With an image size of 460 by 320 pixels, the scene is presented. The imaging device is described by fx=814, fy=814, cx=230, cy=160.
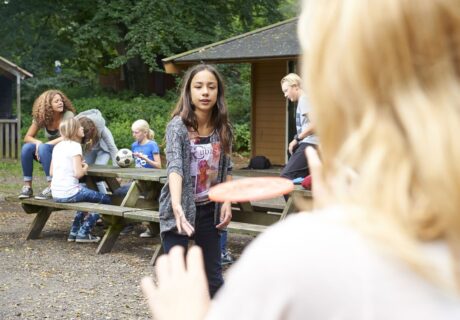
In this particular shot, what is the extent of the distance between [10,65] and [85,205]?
1478 cm

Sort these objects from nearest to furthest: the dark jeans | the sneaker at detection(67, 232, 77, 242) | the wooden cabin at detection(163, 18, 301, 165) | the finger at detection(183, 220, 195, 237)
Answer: the finger at detection(183, 220, 195, 237), the dark jeans, the sneaker at detection(67, 232, 77, 242), the wooden cabin at detection(163, 18, 301, 165)

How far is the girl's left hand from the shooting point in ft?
16.3

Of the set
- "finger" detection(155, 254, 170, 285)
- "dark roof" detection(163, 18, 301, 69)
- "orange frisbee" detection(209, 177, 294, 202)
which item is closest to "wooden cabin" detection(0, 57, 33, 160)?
"dark roof" detection(163, 18, 301, 69)

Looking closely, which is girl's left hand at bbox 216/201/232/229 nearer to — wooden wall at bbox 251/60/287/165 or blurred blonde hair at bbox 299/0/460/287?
blurred blonde hair at bbox 299/0/460/287

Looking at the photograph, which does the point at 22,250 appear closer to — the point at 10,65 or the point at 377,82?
the point at 377,82

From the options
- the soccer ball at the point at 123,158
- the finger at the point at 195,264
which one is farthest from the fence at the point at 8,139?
the finger at the point at 195,264

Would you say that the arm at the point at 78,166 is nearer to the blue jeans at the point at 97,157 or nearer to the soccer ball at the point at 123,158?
the soccer ball at the point at 123,158

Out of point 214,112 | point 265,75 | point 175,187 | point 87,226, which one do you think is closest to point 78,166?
point 87,226

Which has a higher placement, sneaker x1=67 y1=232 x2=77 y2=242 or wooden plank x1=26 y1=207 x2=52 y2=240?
wooden plank x1=26 y1=207 x2=52 y2=240

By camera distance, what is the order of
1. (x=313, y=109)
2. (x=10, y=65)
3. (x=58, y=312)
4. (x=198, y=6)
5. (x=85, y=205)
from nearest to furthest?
(x=313, y=109)
(x=58, y=312)
(x=85, y=205)
(x=10, y=65)
(x=198, y=6)

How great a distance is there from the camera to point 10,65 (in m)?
22.5

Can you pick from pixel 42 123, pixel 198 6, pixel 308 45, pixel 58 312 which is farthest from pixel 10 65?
pixel 308 45

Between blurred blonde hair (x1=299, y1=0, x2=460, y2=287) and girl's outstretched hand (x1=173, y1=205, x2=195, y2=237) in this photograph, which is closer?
blurred blonde hair (x1=299, y1=0, x2=460, y2=287)

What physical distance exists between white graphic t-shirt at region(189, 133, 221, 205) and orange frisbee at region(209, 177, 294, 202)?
3501mm
